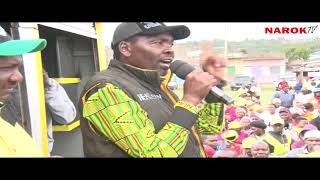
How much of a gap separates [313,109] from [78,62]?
1.76m

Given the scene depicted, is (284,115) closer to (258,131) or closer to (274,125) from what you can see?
(274,125)

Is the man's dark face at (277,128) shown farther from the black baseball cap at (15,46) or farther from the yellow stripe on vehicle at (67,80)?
the black baseball cap at (15,46)

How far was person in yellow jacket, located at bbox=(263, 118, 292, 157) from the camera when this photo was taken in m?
3.38

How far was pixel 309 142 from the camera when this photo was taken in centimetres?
337

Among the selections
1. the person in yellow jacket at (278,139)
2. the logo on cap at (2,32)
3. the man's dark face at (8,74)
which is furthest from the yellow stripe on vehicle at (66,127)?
the person in yellow jacket at (278,139)

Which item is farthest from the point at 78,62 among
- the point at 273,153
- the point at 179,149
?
the point at 273,153

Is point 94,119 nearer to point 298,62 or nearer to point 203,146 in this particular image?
point 203,146

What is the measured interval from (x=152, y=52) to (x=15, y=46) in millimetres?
942

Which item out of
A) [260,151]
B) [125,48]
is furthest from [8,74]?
[260,151]

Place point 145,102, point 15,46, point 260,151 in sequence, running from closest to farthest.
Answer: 1. point 15,46
2. point 145,102
3. point 260,151

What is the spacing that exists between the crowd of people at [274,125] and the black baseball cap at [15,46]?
1317mm
